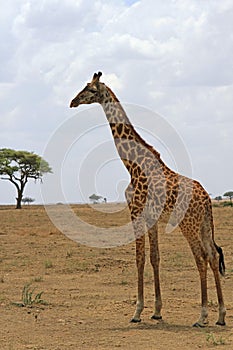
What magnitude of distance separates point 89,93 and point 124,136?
0.79m

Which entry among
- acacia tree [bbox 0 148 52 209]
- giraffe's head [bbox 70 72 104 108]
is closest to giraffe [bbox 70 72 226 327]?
giraffe's head [bbox 70 72 104 108]

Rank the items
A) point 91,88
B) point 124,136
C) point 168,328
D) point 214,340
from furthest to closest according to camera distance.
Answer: point 124,136, point 91,88, point 168,328, point 214,340

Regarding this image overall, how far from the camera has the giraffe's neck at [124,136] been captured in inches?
366

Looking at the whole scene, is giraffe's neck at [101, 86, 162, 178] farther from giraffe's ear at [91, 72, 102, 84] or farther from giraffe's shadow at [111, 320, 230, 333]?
giraffe's shadow at [111, 320, 230, 333]

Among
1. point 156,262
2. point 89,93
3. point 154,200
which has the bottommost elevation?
point 156,262

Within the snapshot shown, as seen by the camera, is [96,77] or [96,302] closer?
[96,77]

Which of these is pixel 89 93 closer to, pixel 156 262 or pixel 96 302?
pixel 156 262

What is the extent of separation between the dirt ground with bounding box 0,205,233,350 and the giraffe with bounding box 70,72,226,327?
54 centimetres

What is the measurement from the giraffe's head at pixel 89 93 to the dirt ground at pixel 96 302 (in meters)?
2.86

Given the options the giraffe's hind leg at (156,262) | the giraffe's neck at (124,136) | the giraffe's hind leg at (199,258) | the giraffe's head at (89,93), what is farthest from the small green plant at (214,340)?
the giraffe's head at (89,93)

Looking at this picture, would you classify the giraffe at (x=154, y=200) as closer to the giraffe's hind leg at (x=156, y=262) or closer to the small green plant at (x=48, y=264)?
the giraffe's hind leg at (x=156, y=262)

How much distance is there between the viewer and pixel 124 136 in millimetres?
9406

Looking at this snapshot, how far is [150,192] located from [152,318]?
1734 mm

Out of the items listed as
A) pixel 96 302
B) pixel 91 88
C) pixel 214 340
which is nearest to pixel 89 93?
pixel 91 88
